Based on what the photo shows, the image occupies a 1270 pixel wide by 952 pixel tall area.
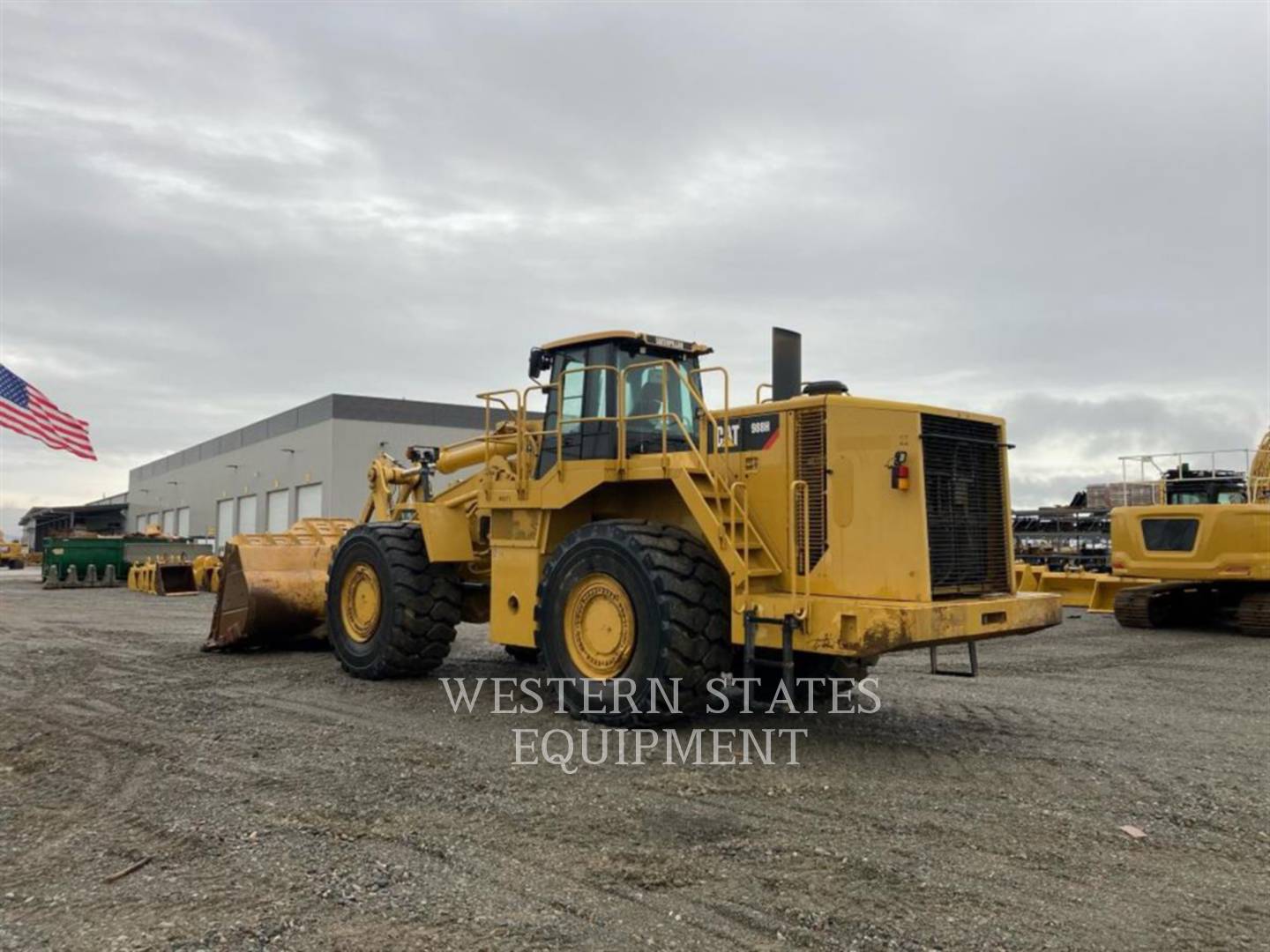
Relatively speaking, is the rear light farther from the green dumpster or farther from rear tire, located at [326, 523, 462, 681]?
the green dumpster

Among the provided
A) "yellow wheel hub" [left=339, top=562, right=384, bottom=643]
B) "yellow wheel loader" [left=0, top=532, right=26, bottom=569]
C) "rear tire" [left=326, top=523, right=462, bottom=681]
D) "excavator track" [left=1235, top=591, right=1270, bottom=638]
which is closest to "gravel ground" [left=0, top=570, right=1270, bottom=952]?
"rear tire" [left=326, top=523, right=462, bottom=681]

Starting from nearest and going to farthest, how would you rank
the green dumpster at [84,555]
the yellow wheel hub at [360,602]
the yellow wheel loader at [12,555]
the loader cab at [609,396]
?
the loader cab at [609,396] → the yellow wheel hub at [360,602] → the green dumpster at [84,555] → the yellow wheel loader at [12,555]

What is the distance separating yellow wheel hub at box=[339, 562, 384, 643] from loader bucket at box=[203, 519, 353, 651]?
156 cm

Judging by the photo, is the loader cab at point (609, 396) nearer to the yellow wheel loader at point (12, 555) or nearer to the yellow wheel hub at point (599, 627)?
the yellow wheel hub at point (599, 627)

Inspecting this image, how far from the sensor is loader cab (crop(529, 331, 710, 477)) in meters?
8.48

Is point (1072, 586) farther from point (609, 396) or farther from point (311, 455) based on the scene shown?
point (311, 455)

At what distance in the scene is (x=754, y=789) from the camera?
600 cm

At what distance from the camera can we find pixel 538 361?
30.7ft

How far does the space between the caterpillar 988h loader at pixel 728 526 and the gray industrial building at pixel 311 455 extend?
105ft

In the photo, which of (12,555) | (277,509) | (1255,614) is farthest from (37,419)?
(12,555)

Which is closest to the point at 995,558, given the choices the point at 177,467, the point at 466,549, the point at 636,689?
the point at 636,689

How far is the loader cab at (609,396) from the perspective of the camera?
848 cm

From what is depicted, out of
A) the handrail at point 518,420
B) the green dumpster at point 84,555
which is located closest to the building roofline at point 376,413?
the green dumpster at point 84,555

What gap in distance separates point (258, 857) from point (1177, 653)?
1259cm
